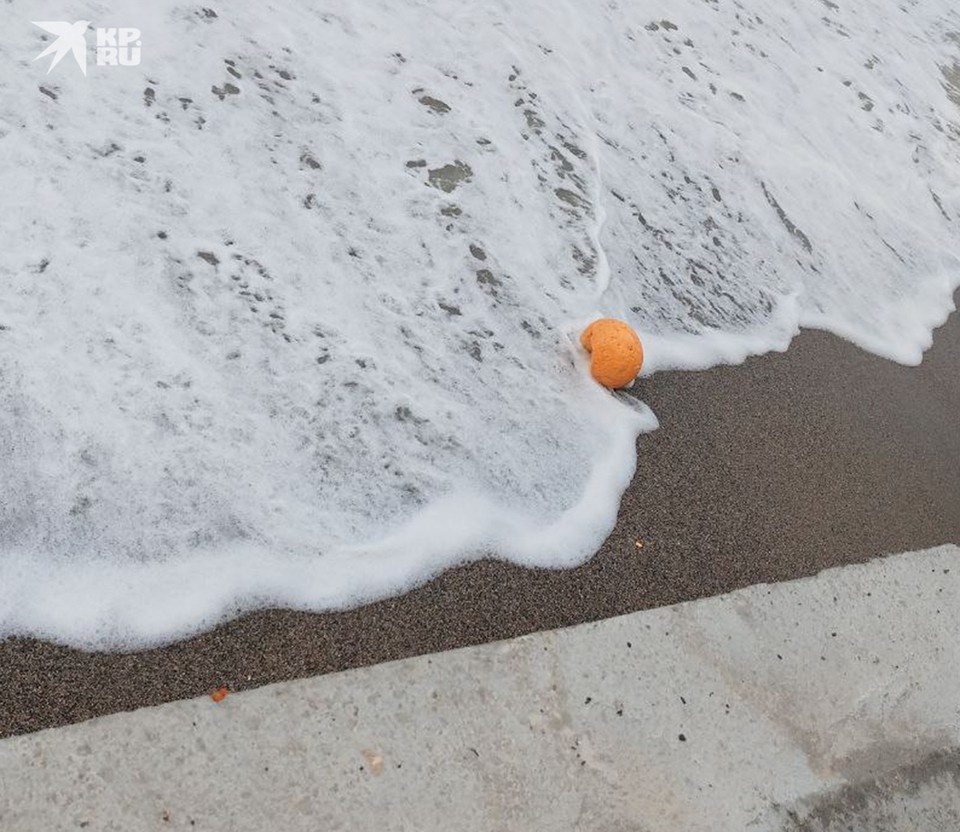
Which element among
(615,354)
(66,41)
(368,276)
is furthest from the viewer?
(66,41)

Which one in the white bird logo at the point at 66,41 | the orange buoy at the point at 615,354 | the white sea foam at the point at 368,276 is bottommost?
the white bird logo at the point at 66,41

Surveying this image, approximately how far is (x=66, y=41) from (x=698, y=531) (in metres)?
2.89

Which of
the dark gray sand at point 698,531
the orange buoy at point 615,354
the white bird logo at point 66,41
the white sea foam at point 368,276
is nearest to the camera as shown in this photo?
the dark gray sand at point 698,531

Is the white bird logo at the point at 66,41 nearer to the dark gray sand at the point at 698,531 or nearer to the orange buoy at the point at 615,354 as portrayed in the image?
the orange buoy at the point at 615,354

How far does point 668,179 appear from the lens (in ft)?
13.0

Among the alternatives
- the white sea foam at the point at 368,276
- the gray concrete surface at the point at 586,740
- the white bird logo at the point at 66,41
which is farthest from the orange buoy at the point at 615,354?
the white bird logo at the point at 66,41

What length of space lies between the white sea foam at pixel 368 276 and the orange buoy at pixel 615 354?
0.09 metres

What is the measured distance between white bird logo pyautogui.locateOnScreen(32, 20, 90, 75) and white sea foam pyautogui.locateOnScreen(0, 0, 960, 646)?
0.07 m

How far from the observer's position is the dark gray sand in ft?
5.95

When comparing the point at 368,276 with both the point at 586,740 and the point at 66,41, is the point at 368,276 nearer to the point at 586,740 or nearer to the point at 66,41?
the point at 66,41

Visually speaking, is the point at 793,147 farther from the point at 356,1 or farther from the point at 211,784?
the point at 211,784

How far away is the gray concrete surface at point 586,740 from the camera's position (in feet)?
5.49

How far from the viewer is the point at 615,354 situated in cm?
275

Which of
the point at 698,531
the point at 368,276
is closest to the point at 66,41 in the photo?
the point at 368,276
